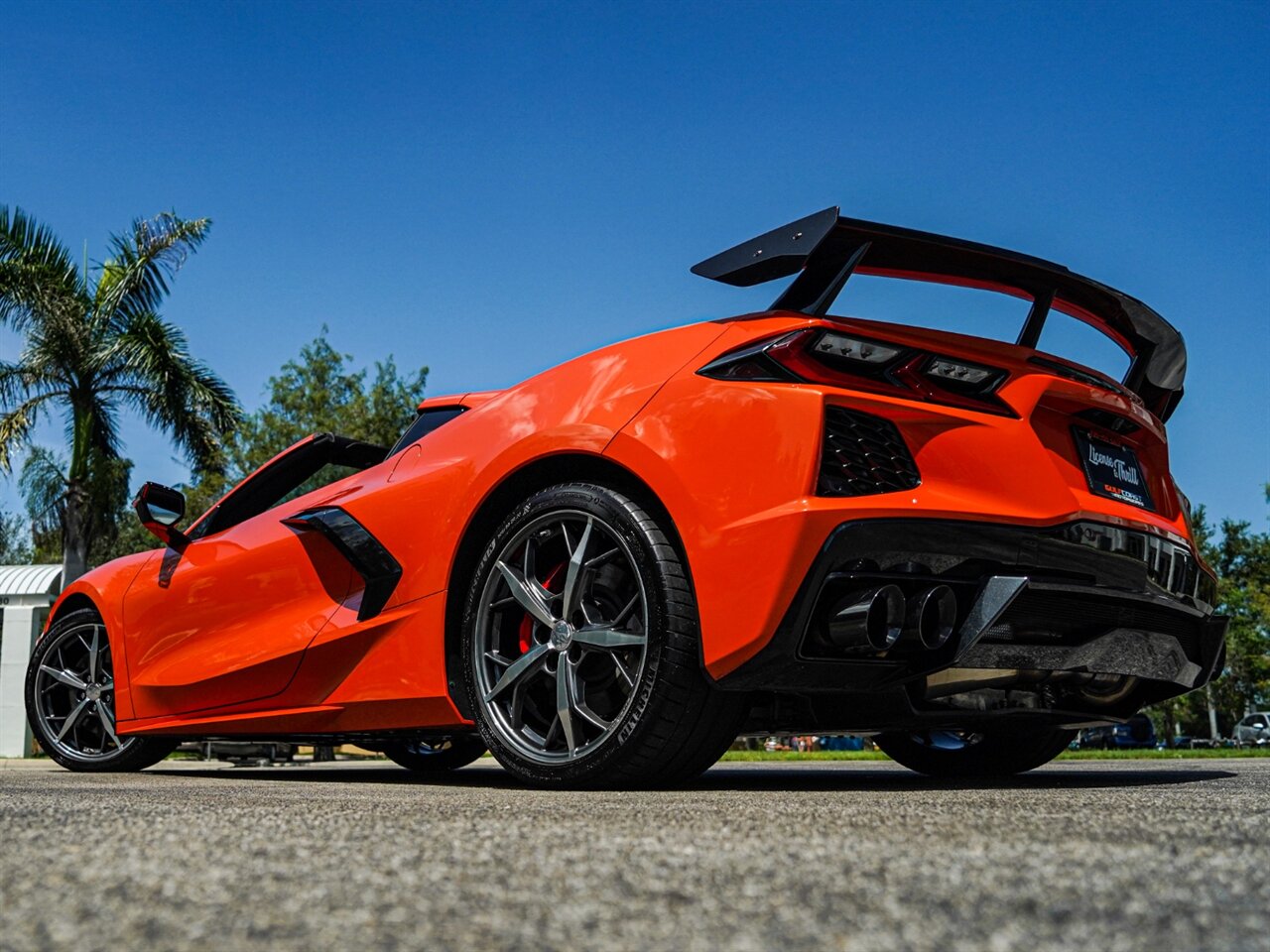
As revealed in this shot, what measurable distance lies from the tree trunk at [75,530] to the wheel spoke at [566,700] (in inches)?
618

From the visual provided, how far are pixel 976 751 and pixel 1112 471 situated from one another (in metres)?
1.53

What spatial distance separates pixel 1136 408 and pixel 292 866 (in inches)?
123

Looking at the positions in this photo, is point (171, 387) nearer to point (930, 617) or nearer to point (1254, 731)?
point (930, 617)

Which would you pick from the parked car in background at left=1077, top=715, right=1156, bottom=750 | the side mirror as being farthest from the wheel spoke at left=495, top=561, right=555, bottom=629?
the parked car in background at left=1077, top=715, right=1156, bottom=750

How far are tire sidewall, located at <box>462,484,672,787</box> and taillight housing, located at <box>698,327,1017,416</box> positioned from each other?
1.60 ft

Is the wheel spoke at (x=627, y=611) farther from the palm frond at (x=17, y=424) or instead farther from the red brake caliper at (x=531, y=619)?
the palm frond at (x=17, y=424)

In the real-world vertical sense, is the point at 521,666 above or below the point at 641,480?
below

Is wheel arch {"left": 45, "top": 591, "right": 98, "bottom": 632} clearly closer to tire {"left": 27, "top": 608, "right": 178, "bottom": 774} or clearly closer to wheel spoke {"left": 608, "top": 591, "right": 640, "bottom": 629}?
tire {"left": 27, "top": 608, "right": 178, "bottom": 774}

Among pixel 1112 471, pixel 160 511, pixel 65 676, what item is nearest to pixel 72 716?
pixel 65 676

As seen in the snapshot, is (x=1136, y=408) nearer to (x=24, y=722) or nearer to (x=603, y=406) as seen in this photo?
(x=603, y=406)

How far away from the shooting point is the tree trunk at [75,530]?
17078mm

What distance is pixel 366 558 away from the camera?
4.19m

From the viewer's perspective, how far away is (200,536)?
5.46m

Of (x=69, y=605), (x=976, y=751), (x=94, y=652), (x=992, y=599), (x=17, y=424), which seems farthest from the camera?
(x=17, y=424)
